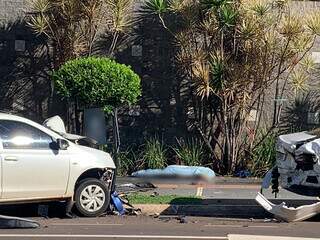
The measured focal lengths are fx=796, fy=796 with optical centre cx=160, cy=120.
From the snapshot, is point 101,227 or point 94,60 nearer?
point 101,227

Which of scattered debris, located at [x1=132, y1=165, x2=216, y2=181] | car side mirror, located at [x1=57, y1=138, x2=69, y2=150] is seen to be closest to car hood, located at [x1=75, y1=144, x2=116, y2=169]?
car side mirror, located at [x1=57, y1=138, x2=69, y2=150]

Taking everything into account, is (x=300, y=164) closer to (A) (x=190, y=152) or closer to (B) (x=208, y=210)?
(B) (x=208, y=210)

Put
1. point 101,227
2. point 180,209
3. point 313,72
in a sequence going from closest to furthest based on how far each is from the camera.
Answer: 1. point 101,227
2. point 180,209
3. point 313,72

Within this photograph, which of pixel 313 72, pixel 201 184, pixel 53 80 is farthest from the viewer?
pixel 313 72

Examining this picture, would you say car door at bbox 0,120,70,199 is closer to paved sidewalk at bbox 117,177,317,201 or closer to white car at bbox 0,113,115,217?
white car at bbox 0,113,115,217

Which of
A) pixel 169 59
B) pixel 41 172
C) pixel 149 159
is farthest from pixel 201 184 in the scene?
pixel 41 172

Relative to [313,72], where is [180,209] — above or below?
below

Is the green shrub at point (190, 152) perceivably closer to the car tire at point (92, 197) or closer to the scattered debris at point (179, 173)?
the scattered debris at point (179, 173)

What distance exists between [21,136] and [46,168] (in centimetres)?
63

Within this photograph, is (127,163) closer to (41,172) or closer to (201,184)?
(201,184)

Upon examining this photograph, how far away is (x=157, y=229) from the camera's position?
11445 millimetres

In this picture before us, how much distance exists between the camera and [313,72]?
19.9 m

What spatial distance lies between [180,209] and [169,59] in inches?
271

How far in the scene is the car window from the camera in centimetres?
1230
